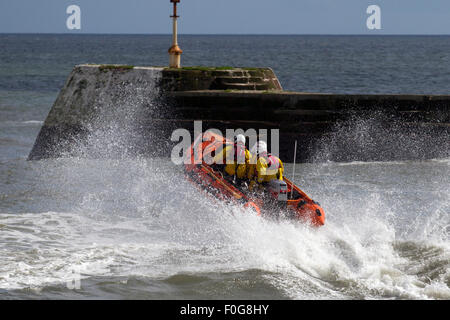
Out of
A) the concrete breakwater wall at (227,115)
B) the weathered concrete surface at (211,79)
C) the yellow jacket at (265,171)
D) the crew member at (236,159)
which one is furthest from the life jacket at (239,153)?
the weathered concrete surface at (211,79)

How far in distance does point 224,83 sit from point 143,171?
9.53 ft

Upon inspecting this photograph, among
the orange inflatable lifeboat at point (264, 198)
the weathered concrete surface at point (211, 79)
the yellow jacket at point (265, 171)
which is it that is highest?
the weathered concrete surface at point (211, 79)

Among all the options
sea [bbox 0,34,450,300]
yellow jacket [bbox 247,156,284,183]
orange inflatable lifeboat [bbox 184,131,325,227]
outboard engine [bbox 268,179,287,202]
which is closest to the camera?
sea [bbox 0,34,450,300]

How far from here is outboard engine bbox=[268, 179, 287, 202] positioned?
1047 centimetres

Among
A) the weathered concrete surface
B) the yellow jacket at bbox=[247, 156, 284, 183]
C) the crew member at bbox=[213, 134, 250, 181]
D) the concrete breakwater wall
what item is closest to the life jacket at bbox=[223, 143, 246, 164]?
the crew member at bbox=[213, 134, 250, 181]

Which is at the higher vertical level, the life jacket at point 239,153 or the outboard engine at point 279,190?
the life jacket at point 239,153

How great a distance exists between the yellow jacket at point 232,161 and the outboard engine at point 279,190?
74 centimetres

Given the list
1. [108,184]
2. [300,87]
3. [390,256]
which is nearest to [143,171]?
[108,184]

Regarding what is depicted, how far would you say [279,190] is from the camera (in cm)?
1047

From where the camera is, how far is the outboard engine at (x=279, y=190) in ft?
34.3

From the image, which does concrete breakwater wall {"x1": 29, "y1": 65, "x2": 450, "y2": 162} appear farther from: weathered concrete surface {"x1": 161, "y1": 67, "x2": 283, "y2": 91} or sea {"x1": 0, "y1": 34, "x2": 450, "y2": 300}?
sea {"x1": 0, "y1": 34, "x2": 450, "y2": 300}

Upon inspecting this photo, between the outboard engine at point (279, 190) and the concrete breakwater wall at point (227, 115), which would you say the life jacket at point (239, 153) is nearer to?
the outboard engine at point (279, 190)

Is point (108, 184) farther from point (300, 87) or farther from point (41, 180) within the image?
point (300, 87)

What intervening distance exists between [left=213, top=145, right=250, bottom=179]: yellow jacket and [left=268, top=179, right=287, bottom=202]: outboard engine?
0.74 m
